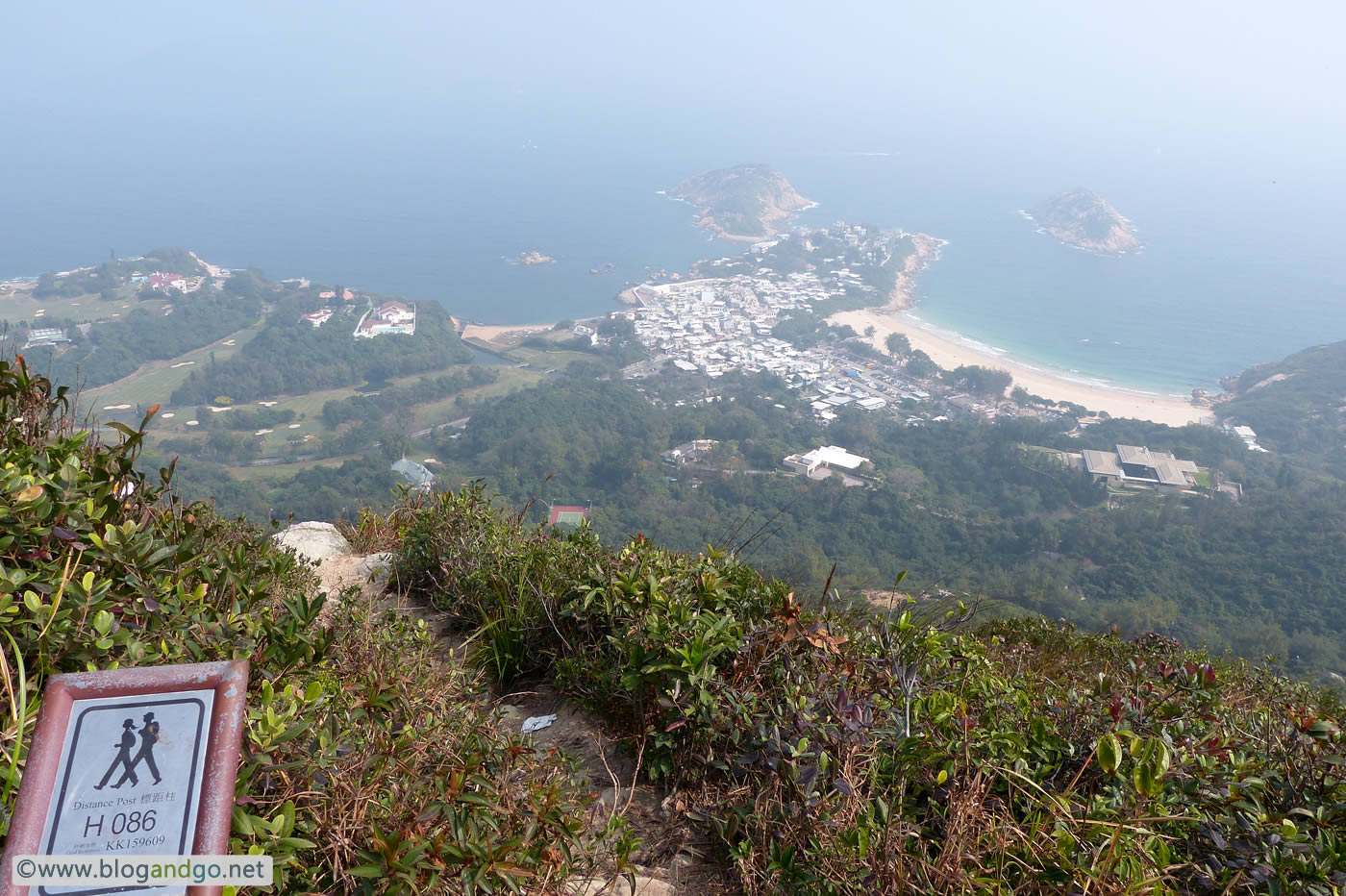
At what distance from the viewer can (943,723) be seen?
1895 millimetres

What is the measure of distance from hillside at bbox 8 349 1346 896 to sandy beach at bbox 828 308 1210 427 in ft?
102

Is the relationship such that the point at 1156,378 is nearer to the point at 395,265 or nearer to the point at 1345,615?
the point at 1345,615

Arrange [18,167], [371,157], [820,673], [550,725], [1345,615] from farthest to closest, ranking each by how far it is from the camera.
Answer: [371,157], [18,167], [1345,615], [550,725], [820,673]

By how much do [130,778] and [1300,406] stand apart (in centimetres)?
3817

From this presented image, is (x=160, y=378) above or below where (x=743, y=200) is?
below

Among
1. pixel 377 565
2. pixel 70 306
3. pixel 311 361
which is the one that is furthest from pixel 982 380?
pixel 70 306

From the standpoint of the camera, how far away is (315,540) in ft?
15.4

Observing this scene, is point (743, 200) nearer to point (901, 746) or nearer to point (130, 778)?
point (901, 746)

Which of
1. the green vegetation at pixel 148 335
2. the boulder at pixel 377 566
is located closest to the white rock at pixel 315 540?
the boulder at pixel 377 566

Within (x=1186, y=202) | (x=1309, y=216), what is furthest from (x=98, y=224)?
(x=1309, y=216)

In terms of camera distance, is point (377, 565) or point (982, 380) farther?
point (982, 380)

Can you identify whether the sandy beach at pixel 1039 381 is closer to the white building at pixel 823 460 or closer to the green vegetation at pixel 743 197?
the white building at pixel 823 460

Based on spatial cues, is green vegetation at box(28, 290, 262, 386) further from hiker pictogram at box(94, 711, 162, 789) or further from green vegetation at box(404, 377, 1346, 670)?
hiker pictogram at box(94, 711, 162, 789)

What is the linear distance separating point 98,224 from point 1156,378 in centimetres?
7373
